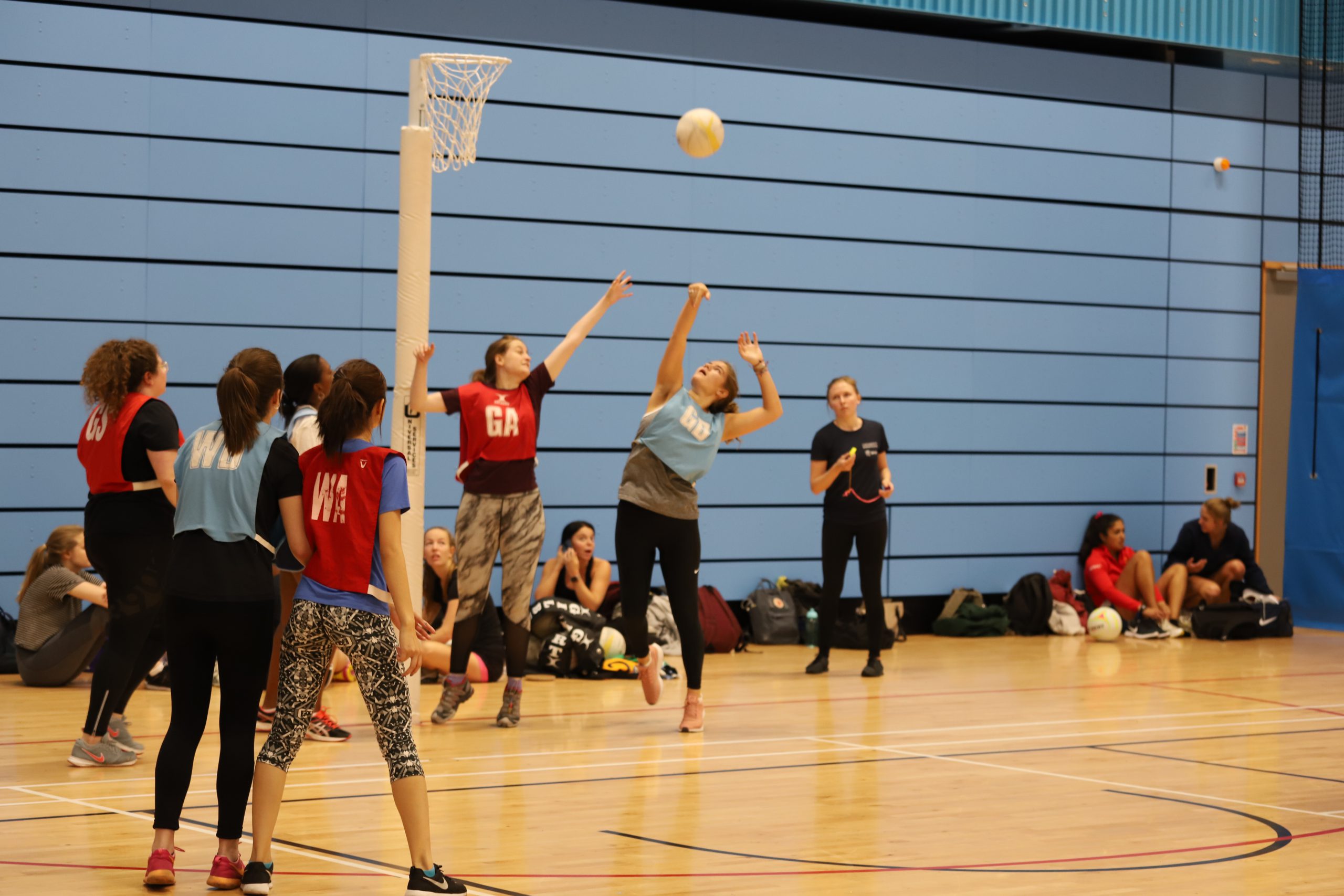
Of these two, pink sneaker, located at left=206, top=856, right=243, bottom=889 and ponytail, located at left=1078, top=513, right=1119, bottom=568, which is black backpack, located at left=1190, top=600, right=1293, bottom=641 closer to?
ponytail, located at left=1078, top=513, right=1119, bottom=568

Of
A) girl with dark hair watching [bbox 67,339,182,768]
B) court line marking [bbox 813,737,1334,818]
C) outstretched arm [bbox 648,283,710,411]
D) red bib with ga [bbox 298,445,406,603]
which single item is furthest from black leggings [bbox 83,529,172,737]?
court line marking [bbox 813,737,1334,818]

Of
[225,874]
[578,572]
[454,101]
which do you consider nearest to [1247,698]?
[578,572]

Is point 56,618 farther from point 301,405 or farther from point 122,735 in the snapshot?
point 301,405

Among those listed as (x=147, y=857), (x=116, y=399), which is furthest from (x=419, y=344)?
(x=147, y=857)

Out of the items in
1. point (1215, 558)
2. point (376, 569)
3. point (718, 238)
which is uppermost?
point (718, 238)

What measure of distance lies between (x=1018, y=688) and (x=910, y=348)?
12.9 ft

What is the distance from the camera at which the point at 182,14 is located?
10.3m

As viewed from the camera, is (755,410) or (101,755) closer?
(101,755)

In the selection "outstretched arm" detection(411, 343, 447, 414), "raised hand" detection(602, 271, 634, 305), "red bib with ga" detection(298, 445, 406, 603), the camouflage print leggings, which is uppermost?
"raised hand" detection(602, 271, 634, 305)

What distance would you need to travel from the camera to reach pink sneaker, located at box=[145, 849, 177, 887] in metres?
4.59

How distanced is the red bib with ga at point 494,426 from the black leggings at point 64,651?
2737mm

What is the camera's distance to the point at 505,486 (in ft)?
25.6

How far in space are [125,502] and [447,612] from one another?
11.6ft

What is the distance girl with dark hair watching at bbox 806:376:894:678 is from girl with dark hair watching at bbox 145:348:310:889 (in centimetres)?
588
